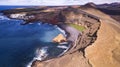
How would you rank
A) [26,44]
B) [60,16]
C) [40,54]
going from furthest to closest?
[60,16] < [26,44] < [40,54]

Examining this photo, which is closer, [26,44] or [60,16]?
[26,44]

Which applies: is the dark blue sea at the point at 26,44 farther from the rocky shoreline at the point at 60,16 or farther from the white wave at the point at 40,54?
the rocky shoreline at the point at 60,16

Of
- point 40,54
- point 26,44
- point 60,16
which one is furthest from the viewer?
point 60,16

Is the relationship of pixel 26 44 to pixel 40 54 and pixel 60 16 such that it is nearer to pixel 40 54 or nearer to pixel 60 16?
pixel 40 54

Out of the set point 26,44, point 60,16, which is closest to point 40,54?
point 26,44

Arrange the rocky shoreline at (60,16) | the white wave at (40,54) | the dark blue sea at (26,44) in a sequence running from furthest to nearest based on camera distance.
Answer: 1. the rocky shoreline at (60,16)
2. the dark blue sea at (26,44)
3. the white wave at (40,54)

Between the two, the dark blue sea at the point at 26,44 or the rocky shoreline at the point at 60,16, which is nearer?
the dark blue sea at the point at 26,44

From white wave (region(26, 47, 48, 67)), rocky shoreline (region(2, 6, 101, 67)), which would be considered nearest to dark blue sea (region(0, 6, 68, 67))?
white wave (region(26, 47, 48, 67))

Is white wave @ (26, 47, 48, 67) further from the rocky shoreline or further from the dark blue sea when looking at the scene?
the rocky shoreline

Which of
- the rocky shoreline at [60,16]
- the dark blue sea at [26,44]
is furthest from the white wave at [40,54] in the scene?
the rocky shoreline at [60,16]
